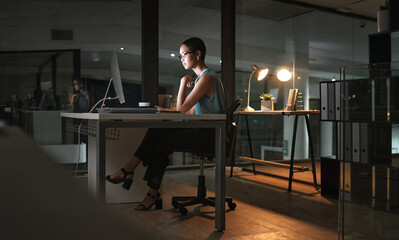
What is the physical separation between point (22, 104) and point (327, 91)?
119 inches

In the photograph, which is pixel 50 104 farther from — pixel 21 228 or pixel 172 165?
pixel 21 228

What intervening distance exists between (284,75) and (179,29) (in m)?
1.39

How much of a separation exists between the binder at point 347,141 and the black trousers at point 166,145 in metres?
0.92

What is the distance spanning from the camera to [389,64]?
170 centimetres

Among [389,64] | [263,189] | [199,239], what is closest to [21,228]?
[389,64]

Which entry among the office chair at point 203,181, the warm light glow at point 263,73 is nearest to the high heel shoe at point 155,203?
the office chair at point 203,181

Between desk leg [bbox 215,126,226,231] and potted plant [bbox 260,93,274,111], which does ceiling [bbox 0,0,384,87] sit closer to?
potted plant [bbox 260,93,274,111]

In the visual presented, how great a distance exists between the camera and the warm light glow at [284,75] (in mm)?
4527

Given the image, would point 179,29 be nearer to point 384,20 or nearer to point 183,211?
point 384,20

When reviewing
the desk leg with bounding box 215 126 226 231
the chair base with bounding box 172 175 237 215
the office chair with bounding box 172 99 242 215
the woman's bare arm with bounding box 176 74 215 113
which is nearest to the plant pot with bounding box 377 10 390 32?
the office chair with bounding box 172 99 242 215

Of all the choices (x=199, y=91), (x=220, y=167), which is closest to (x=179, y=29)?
(x=199, y=91)

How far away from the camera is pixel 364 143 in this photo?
1.76m

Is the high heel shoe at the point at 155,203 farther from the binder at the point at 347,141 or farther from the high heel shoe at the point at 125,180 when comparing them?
the binder at the point at 347,141

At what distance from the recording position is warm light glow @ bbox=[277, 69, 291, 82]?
4.53m
